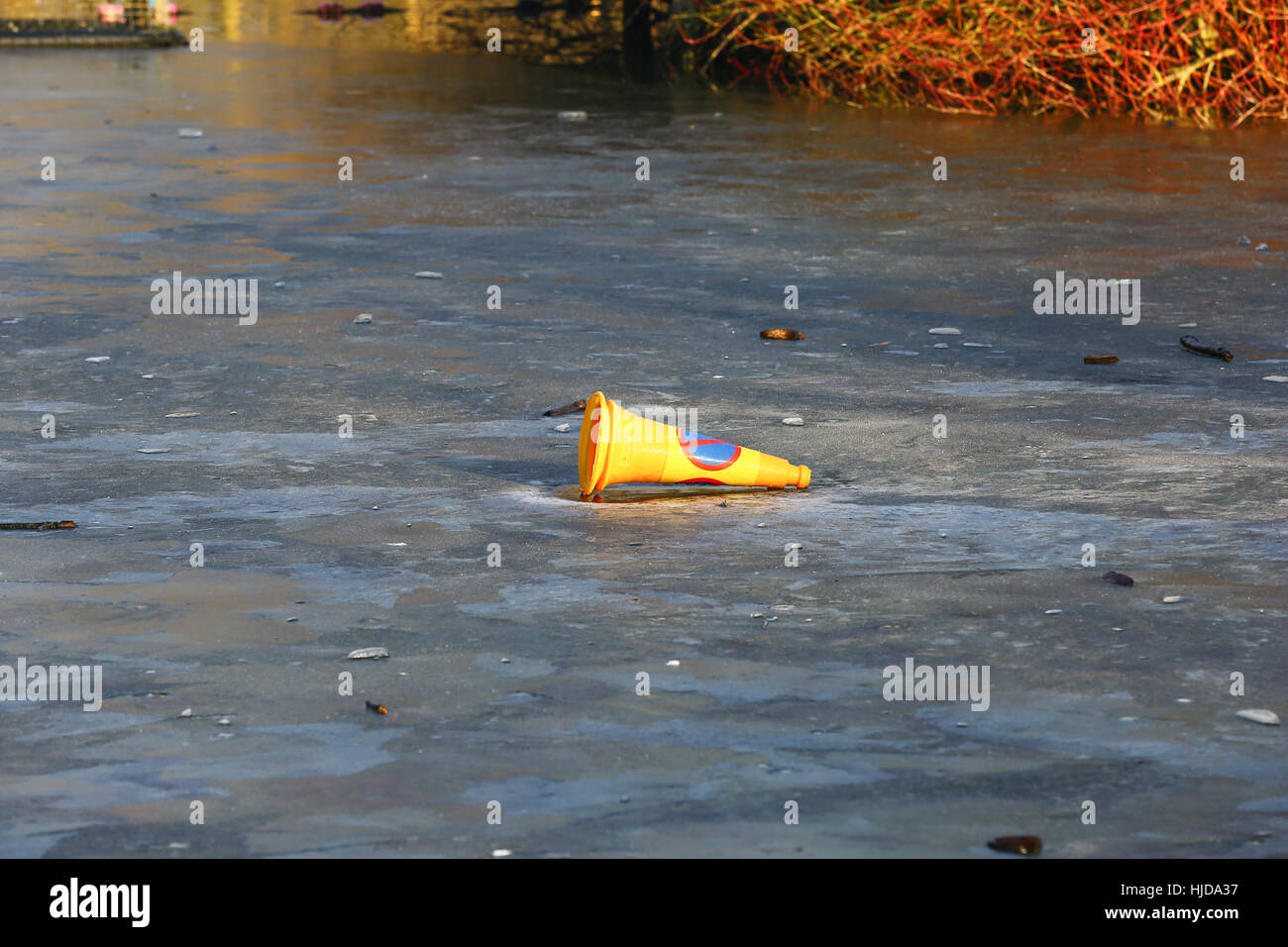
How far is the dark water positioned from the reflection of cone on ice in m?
0.07

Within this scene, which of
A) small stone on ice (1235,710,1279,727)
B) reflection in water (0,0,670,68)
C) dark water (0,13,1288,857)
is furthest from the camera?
reflection in water (0,0,670,68)

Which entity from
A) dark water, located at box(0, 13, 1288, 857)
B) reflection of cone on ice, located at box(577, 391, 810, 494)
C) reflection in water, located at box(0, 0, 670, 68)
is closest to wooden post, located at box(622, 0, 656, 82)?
reflection in water, located at box(0, 0, 670, 68)

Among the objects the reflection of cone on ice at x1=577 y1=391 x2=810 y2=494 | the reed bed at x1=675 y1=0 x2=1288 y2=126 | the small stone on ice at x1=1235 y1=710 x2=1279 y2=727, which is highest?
the reed bed at x1=675 y1=0 x2=1288 y2=126

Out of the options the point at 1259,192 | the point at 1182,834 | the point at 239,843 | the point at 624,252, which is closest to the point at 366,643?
the point at 239,843

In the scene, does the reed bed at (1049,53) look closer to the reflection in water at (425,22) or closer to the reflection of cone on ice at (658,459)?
the reflection in water at (425,22)

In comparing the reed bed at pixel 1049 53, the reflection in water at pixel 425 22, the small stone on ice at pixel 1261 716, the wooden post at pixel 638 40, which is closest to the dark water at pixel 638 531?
the small stone on ice at pixel 1261 716

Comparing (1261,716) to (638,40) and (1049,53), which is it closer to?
(1049,53)

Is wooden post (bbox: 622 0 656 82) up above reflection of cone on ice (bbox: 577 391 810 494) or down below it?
above

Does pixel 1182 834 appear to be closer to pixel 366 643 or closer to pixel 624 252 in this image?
pixel 366 643

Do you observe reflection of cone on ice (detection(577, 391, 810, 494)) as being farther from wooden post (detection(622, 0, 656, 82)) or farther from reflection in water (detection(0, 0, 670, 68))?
reflection in water (detection(0, 0, 670, 68))

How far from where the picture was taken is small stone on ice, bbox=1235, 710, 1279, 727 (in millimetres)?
3606

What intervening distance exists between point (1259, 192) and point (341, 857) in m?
10.0

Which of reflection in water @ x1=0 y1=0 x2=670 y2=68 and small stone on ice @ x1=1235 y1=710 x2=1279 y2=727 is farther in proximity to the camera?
reflection in water @ x1=0 y1=0 x2=670 y2=68

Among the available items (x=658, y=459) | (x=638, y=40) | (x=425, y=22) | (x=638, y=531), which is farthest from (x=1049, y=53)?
(x=425, y=22)
